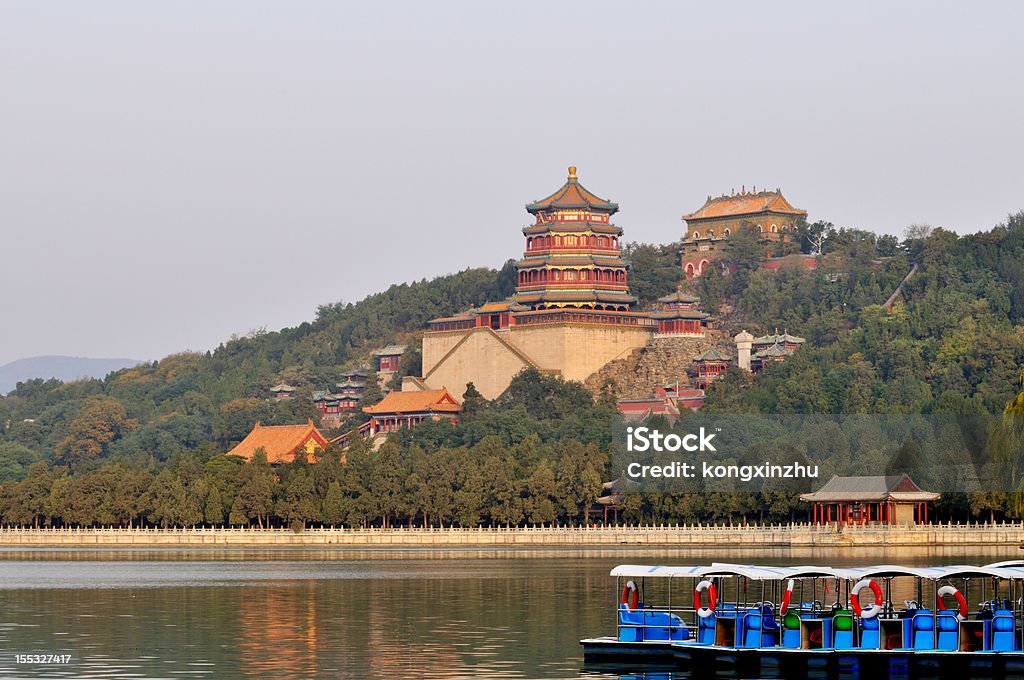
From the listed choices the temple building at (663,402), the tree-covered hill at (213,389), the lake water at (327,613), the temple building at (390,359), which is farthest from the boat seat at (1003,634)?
the temple building at (390,359)

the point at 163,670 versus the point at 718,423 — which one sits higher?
the point at 718,423

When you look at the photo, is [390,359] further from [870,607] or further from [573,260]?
[870,607]

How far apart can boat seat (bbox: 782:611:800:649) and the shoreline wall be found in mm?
47165

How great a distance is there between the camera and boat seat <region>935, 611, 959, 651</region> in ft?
118

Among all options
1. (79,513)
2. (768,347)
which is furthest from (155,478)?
(768,347)

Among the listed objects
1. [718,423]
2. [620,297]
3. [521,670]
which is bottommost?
[521,670]

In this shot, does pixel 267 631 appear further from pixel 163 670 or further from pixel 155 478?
pixel 155 478

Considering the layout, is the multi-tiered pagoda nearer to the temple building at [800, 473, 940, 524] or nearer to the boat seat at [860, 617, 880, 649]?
the temple building at [800, 473, 940, 524]

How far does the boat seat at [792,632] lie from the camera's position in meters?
36.8

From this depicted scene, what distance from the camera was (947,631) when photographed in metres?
36.0

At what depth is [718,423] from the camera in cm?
10031

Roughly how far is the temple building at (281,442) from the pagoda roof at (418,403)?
3.82 m

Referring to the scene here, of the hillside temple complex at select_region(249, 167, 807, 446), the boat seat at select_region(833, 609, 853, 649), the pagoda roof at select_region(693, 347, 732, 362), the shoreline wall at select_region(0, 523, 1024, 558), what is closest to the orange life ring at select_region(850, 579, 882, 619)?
the boat seat at select_region(833, 609, 853, 649)

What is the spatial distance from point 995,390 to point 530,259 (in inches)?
1215
